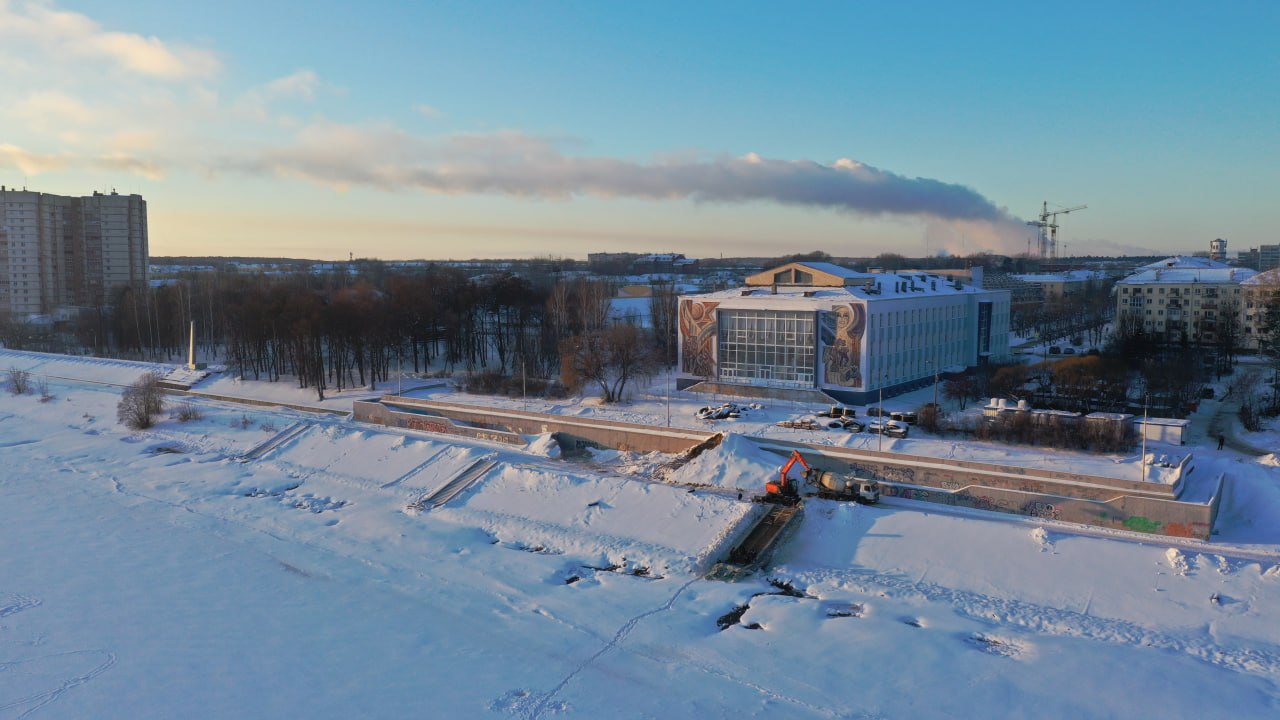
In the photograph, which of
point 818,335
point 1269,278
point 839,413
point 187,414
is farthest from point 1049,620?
point 1269,278

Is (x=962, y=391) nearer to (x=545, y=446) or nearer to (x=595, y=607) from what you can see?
(x=545, y=446)

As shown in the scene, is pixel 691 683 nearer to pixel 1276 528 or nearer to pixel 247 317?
pixel 1276 528

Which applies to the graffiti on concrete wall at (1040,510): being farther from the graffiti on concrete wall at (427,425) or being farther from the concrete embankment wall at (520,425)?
the graffiti on concrete wall at (427,425)

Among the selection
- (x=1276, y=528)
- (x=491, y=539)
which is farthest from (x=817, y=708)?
(x=1276, y=528)

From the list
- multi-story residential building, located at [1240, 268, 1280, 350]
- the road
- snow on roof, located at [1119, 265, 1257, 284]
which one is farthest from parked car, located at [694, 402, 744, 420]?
snow on roof, located at [1119, 265, 1257, 284]

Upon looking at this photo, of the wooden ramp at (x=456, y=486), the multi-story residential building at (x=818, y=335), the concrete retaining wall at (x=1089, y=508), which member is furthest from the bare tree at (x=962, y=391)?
the wooden ramp at (x=456, y=486)

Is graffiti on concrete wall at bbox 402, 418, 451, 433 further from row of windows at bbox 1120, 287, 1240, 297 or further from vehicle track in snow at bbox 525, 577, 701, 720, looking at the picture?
row of windows at bbox 1120, 287, 1240, 297
